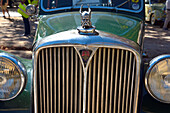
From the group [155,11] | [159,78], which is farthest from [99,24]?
[155,11]

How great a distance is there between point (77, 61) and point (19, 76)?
2.32 ft

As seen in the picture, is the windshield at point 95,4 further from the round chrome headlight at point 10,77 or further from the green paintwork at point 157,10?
the green paintwork at point 157,10

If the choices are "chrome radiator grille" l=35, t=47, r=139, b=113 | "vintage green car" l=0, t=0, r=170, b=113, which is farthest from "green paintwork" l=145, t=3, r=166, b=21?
"chrome radiator grille" l=35, t=47, r=139, b=113

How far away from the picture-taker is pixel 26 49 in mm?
7367

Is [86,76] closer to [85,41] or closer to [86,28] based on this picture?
[85,41]

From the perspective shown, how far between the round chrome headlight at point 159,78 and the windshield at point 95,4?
1.59 m

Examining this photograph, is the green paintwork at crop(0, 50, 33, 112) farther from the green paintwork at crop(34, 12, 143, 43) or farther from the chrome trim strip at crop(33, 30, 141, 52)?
the green paintwork at crop(34, 12, 143, 43)

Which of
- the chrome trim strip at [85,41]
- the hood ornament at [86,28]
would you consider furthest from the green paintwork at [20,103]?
the hood ornament at [86,28]

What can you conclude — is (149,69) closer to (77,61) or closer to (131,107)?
(131,107)

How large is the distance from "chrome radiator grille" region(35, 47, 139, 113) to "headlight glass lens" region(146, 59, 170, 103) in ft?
0.59

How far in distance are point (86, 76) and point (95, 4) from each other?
174 cm

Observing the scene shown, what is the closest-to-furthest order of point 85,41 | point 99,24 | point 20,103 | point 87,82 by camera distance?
point 85,41
point 87,82
point 20,103
point 99,24

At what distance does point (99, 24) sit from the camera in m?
3.10

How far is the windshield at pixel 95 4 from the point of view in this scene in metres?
3.87
